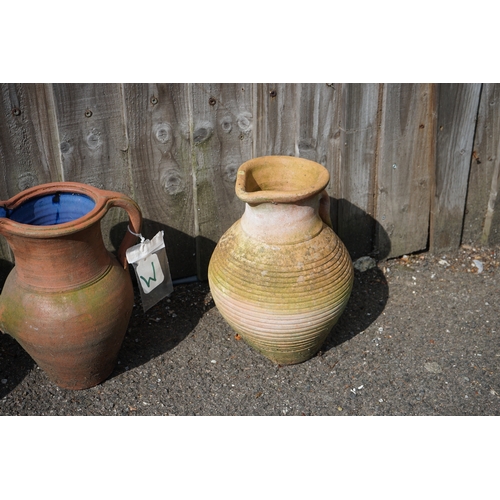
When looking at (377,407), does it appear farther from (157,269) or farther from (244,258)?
(157,269)

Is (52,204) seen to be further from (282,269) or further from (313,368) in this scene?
(313,368)

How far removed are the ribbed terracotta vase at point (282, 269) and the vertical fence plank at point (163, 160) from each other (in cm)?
50

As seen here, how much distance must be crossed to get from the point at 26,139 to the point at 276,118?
1.26m

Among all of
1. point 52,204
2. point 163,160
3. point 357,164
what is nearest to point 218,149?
point 163,160

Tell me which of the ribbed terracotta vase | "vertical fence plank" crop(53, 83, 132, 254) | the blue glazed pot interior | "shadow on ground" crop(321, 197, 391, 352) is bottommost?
"shadow on ground" crop(321, 197, 391, 352)

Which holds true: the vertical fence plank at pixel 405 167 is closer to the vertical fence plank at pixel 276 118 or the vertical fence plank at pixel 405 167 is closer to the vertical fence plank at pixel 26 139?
the vertical fence plank at pixel 276 118

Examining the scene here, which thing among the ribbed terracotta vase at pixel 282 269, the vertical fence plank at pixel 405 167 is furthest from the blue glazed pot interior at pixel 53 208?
the vertical fence plank at pixel 405 167

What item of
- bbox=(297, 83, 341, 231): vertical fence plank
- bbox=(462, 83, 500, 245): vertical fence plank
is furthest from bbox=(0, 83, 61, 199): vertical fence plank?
bbox=(462, 83, 500, 245): vertical fence plank

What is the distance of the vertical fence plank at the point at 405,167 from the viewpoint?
347 centimetres

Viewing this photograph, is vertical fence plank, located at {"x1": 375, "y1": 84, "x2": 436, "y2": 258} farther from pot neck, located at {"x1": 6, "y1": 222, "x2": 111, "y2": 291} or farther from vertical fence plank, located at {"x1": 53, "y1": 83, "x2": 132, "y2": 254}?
pot neck, located at {"x1": 6, "y1": 222, "x2": 111, "y2": 291}

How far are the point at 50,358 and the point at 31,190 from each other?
0.78m

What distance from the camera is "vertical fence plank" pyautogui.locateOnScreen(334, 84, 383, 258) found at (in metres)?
3.39

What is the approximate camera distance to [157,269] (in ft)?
10.1

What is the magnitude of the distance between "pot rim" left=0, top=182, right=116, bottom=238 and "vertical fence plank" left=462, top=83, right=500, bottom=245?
7.22ft
